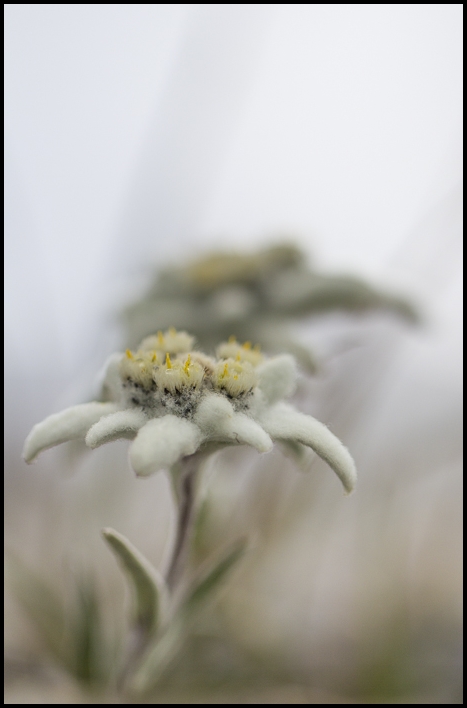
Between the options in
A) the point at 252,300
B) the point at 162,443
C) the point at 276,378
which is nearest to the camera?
the point at 162,443

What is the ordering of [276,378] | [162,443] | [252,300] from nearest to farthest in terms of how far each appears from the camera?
[162,443] < [276,378] < [252,300]

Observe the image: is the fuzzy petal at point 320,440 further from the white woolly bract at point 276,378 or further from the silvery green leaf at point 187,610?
the silvery green leaf at point 187,610

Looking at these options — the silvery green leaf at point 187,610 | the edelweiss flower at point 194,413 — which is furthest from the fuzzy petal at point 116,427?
the silvery green leaf at point 187,610

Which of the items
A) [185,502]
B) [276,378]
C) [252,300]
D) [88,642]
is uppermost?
[252,300]

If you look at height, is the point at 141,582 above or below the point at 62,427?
below

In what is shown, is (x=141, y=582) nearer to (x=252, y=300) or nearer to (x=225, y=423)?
(x=225, y=423)

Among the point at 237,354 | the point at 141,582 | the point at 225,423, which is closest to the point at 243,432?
the point at 225,423

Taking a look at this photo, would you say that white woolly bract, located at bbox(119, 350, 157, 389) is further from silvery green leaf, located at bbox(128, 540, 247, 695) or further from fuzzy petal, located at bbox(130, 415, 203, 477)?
silvery green leaf, located at bbox(128, 540, 247, 695)

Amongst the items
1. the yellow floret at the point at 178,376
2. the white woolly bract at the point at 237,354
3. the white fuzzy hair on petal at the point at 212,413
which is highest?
the white woolly bract at the point at 237,354
